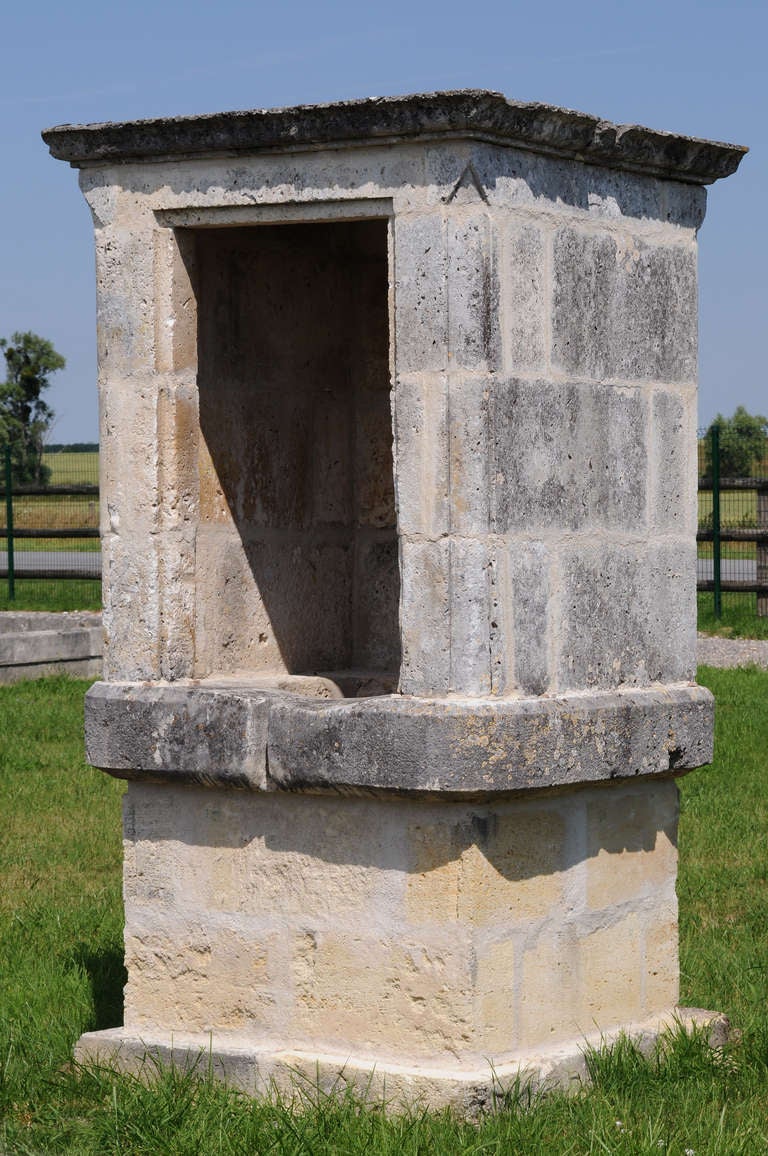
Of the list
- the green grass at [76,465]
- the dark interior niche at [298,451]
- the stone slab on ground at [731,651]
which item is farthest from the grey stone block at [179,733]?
the green grass at [76,465]

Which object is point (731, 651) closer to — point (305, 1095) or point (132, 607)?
point (132, 607)

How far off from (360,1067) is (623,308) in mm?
2101

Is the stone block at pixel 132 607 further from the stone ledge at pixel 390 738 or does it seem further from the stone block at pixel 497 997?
the stone block at pixel 497 997

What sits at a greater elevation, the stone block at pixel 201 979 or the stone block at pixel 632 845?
the stone block at pixel 632 845

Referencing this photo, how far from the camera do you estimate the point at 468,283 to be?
14.5ft

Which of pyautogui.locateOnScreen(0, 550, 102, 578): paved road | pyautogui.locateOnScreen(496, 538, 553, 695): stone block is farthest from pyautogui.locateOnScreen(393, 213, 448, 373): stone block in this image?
pyautogui.locateOnScreen(0, 550, 102, 578): paved road

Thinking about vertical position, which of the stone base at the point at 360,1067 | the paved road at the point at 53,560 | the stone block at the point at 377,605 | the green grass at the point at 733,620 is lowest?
the stone base at the point at 360,1067

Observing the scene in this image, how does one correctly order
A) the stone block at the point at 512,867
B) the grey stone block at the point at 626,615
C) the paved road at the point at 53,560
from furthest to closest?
the paved road at the point at 53,560 → the grey stone block at the point at 626,615 → the stone block at the point at 512,867

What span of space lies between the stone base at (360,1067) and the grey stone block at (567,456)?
134 cm

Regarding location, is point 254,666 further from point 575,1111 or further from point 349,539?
point 575,1111

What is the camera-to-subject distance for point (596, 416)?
4.82m

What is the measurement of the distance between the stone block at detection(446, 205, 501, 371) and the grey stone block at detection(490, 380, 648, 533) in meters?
0.12

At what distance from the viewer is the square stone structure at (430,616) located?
445cm

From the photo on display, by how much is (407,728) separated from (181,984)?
1.06 metres
